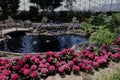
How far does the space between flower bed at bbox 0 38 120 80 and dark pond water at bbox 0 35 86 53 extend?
25.3 ft

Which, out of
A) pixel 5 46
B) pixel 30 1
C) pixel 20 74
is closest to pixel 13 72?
pixel 20 74

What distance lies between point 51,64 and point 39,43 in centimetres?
1122

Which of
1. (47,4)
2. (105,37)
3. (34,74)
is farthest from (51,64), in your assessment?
(47,4)

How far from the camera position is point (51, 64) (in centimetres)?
902

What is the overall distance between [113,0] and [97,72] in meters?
28.1

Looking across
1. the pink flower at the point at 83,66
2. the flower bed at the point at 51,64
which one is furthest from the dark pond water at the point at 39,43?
the pink flower at the point at 83,66

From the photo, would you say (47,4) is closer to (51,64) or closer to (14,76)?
(51,64)

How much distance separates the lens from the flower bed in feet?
27.0

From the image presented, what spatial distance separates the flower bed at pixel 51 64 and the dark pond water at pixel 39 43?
25.3ft

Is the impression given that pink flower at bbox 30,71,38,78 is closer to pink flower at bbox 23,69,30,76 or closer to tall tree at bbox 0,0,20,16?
pink flower at bbox 23,69,30,76

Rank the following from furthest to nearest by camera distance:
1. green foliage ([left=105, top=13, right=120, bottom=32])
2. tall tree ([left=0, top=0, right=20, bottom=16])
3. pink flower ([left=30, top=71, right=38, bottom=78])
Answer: tall tree ([left=0, top=0, right=20, bottom=16])
green foliage ([left=105, top=13, right=120, bottom=32])
pink flower ([left=30, top=71, right=38, bottom=78])

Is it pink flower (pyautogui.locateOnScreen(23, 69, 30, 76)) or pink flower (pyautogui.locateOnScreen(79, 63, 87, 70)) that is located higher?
pink flower (pyautogui.locateOnScreen(23, 69, 30, 76))

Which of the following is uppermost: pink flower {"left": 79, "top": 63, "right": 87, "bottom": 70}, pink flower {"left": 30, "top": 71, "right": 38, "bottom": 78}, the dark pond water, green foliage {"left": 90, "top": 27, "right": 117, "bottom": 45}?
green foliage {"left": 90, "top": 27, "right": 117, "bottom": 45}

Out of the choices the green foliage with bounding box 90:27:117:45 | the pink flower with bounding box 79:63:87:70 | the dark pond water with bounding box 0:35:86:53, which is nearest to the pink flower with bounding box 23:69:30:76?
the pink flower with bounding box 79:63:87:70
